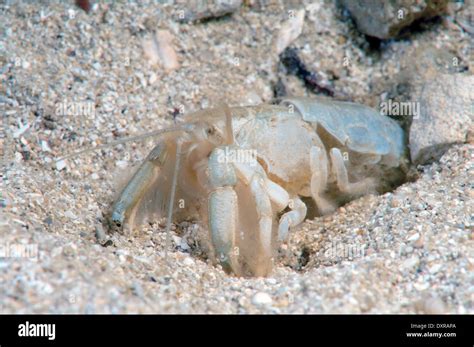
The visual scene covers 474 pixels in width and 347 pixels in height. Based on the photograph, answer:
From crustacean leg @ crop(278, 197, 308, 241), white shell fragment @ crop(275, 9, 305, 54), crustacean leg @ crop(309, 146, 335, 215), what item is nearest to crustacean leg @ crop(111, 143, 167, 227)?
crustacean leg @ crop(278, 197, 308, 241)

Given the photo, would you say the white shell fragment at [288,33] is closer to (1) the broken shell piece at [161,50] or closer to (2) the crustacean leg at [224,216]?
(1) the broken shell piece at [161,50]

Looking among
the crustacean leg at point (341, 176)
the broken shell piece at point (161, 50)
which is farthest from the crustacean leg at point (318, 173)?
the broken shell piece at point (161, 50)

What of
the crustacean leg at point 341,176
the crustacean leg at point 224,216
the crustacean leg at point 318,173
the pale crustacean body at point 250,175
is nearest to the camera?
the crustacean leg at point 224,216

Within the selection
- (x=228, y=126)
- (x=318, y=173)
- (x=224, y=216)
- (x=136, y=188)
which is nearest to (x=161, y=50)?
(x=228, y=126)

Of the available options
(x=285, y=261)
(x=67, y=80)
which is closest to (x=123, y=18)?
(x=67, y=80)

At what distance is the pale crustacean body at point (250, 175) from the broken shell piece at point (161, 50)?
1.22m

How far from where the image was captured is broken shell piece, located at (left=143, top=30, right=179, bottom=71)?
4773 millimetres

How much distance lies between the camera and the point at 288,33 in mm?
5000

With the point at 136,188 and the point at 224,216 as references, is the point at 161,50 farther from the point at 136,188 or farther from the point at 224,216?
the point at 224,216

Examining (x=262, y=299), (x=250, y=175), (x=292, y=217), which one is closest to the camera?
(x=262, y=299)

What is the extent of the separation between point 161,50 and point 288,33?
1.16 meters

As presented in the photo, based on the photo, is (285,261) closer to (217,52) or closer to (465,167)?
(465,167)

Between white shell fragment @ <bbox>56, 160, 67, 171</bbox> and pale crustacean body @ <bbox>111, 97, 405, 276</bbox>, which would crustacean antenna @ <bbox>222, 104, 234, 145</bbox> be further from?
white shell fragment @ <bbox>56, 160, 67, 171</bbox>

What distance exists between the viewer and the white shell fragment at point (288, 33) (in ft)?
16.4
